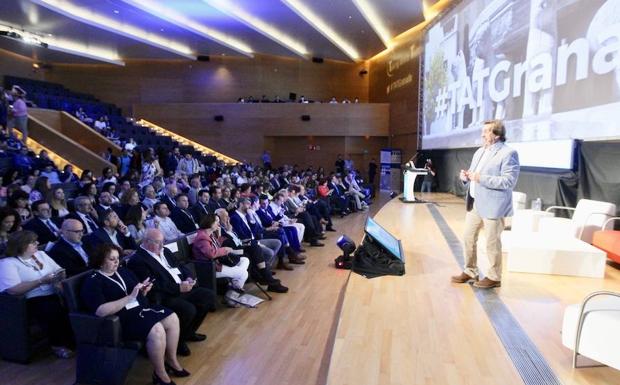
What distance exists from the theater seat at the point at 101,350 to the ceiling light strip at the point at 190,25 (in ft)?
37.0

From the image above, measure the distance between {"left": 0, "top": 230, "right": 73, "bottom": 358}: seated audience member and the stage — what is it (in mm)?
2147

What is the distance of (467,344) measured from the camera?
9.06 ft

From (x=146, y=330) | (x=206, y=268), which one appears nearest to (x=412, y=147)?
(x=206, y=268)

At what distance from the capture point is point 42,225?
14.6 ft

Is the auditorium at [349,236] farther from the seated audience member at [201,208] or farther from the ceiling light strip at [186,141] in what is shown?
the ceiling light strip at [186,141]

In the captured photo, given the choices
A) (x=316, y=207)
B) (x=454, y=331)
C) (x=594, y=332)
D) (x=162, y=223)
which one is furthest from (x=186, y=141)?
(x=594, y=332)

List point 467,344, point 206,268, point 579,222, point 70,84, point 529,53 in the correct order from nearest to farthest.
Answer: point 467,344
point 206,268
point 579,222
point 529,53
point 70,84

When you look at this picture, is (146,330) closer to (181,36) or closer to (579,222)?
(579,222)

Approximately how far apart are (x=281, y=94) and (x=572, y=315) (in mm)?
18643

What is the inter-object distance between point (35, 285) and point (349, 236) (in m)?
5.61

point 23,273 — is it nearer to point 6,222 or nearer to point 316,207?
point 6,222

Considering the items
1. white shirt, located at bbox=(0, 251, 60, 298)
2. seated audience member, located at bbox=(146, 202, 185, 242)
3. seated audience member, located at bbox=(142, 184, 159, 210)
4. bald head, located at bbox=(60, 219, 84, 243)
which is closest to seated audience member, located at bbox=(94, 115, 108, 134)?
seated audience member, located at bbox=(142, 184, 159, 210)

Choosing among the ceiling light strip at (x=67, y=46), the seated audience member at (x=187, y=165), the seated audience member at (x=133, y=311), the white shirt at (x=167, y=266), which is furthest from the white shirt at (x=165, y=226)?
the ceiling light strip at (x=67, y=46)

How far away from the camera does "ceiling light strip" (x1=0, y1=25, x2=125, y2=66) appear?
1405cm
